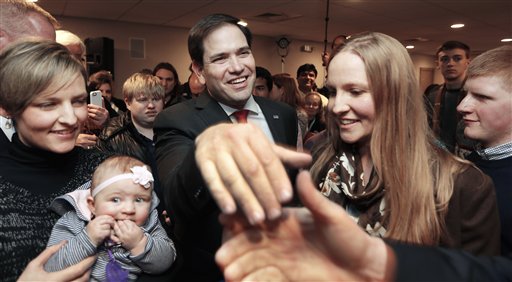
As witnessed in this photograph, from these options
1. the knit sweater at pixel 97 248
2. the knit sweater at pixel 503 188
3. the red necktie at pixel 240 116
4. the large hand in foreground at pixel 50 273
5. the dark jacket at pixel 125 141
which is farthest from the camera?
the dark jacket at pixel 125 141

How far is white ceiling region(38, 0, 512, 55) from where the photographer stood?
5.74m

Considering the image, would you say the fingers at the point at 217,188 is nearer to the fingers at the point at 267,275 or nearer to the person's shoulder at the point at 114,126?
the fingers at the point at 267,275

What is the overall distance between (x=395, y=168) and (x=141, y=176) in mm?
844

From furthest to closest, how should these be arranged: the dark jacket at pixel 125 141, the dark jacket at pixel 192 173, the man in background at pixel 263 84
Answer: the man in background at pixel 263 84
the dark jacket at pixel 125 141
the dark jacket at pixel 192 173

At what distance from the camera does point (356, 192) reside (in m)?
1.27

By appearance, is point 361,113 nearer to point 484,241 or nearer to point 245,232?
point 484,241

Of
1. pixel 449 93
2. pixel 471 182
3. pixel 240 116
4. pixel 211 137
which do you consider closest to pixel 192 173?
pixel 211 137

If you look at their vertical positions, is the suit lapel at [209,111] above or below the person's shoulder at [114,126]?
above

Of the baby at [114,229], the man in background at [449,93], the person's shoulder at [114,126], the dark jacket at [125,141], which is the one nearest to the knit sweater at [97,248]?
the baby at [114,229]

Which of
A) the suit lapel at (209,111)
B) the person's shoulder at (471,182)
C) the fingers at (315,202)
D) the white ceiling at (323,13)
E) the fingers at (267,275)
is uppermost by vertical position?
the white ceiling at (323,13)

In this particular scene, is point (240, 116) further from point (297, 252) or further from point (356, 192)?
point (297, 252)

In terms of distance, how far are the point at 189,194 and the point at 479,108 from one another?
130 cm

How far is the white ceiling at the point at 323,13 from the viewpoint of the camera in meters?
5.74

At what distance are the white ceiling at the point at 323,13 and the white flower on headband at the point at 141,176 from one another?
4.73 metres
